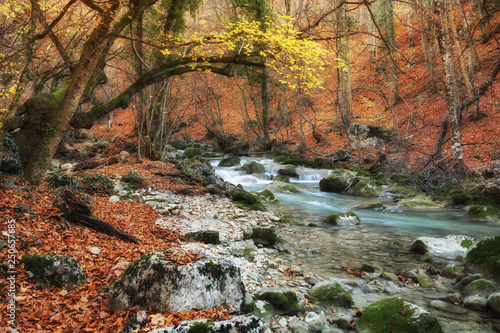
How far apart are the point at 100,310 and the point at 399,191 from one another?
43.4 feet

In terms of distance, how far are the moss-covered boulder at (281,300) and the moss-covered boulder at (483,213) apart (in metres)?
8.21

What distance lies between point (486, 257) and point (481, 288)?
108 centimetres

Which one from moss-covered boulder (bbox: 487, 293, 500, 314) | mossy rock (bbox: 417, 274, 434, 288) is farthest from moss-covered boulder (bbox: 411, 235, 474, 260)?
moss-covered boulder (bbox: 487, 293, 500, 314)

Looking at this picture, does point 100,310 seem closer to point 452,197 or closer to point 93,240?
point 93,240

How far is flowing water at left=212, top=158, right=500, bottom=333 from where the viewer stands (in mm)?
4820

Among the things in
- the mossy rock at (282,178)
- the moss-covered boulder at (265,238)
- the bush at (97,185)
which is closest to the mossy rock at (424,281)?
the moss-covered boulder at (265,238)

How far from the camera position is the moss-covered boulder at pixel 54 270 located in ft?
11.3

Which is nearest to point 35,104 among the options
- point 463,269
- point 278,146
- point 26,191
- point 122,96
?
point 122,96

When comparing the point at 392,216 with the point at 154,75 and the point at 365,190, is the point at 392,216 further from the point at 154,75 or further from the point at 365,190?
the point at 154,75

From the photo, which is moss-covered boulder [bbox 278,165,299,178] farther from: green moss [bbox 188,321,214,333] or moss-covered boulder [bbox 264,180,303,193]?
green moss [bbox 188,321,214,333]

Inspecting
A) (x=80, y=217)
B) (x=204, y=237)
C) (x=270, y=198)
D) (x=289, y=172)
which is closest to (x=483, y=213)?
(x=270, y=198)

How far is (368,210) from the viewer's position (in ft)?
35.8

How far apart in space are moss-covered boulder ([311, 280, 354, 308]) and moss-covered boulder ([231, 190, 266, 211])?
17.7ft

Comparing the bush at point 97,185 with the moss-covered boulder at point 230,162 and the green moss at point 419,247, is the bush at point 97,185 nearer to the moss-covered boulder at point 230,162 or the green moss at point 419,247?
the green moss at point 419,247
